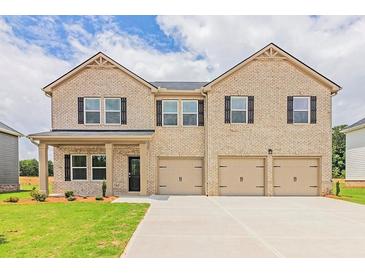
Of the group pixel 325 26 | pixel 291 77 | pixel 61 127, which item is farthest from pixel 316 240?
pixel 61 127

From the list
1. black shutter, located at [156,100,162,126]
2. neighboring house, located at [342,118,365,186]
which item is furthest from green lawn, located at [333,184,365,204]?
black shutter, located at [156,100,162,126]

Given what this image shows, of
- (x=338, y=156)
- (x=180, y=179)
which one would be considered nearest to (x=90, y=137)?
(x=180, y=179)

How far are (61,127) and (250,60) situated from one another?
11.9 meters

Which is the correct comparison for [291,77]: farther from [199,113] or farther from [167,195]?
[167,195]

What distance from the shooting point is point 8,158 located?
2397 cm

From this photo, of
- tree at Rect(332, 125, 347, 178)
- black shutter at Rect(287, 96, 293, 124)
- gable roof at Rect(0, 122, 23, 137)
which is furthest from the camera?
tree at Rect(332, 125, 347, 178)

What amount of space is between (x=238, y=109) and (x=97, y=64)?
8.93m

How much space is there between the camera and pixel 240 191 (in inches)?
690

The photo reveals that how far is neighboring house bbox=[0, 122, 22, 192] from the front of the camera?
75.0ft

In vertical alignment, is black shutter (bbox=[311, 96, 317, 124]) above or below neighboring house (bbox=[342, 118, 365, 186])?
above

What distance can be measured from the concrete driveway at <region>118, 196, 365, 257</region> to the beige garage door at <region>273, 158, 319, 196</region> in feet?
18.2

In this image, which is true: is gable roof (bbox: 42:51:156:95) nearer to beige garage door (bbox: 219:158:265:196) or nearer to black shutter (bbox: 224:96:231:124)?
black shutter (bbox: 224:96:231:124)

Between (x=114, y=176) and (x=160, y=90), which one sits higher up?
(x=160, y=90)

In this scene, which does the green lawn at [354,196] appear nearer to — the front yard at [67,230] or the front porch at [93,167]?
the front yard at [67,230]
